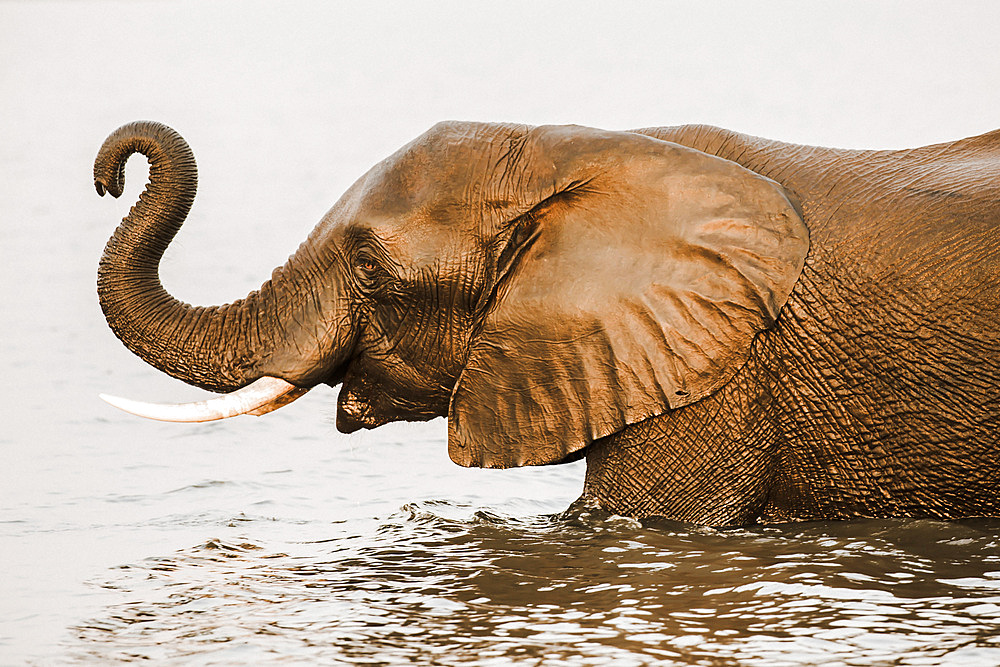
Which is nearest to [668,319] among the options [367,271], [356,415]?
[367,271]

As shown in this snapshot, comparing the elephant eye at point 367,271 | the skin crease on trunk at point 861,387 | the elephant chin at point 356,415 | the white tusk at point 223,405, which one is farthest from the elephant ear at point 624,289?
the white tusk at point 223,405

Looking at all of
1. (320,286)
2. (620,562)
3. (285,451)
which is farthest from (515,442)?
(285,451)

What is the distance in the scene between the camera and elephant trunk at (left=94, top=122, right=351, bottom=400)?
614 centimetres

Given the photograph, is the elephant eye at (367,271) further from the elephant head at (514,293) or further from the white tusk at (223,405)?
the white tusk at (223,405)

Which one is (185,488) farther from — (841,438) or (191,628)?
(841,438)

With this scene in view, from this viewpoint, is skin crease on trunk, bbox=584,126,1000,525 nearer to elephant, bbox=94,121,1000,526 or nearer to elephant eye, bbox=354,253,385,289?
elephant, bbox=94,121,1000,526

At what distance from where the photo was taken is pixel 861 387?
19.5 feet

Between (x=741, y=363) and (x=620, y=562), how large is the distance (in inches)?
36.4

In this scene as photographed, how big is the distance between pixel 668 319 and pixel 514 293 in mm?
627

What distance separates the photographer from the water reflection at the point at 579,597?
4.90 m

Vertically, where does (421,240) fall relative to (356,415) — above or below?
above

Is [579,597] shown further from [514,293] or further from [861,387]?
[861,387]

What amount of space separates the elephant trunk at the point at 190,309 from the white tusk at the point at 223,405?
6cm

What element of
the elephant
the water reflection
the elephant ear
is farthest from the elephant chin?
the elephant ear
